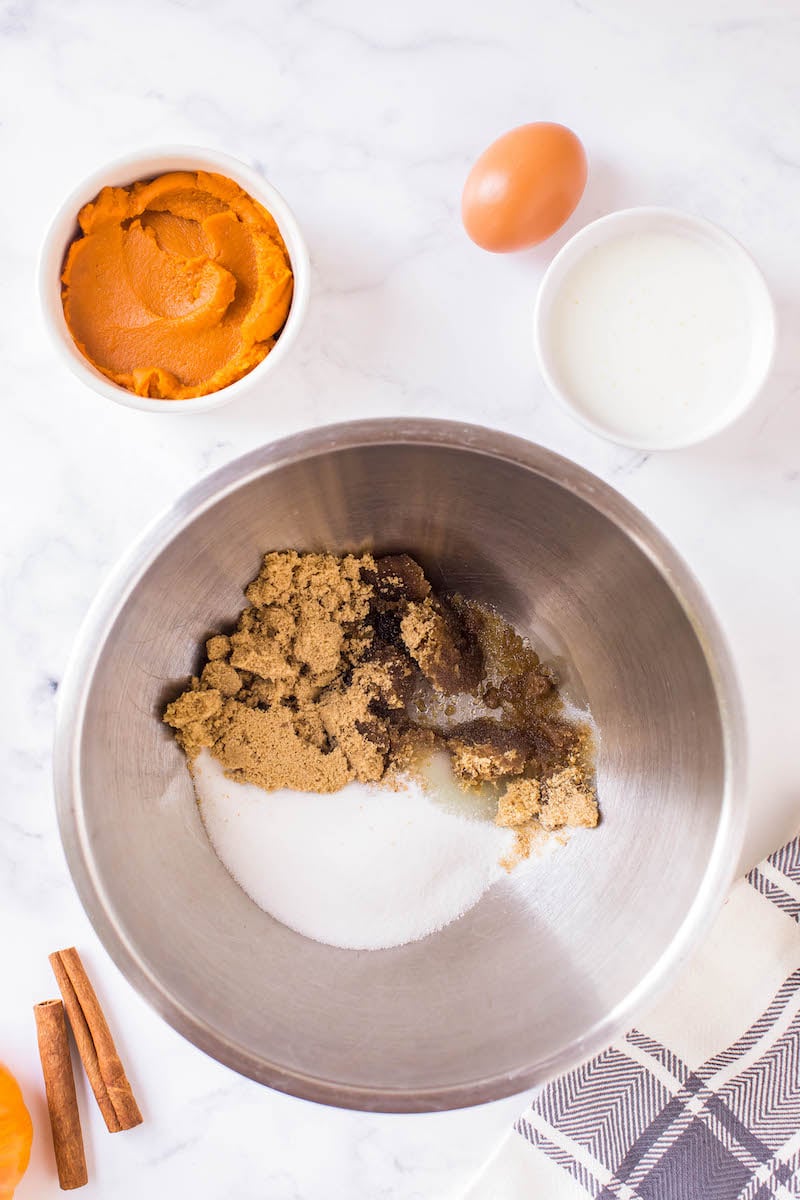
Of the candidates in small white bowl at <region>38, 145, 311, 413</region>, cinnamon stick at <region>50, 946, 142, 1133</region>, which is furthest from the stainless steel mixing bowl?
cinnamon stick at <region>50, 946, 142, 1133</region>

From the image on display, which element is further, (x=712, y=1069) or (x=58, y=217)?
(x=712, y=1069)

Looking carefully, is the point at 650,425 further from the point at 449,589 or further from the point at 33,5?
the point at 33,5

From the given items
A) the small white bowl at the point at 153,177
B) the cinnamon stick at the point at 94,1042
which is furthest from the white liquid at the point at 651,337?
the cinnamon stick at the point at 94,1042

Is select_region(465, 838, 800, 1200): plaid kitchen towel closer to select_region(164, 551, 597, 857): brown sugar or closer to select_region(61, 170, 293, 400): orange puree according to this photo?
select_region(164, 551, 597, 857): brown sugar

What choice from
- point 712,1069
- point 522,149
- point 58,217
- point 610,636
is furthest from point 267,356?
point 712,1069

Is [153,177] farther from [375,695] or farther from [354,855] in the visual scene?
[354,855]

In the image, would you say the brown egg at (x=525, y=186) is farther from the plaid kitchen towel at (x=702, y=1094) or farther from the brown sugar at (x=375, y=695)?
the plaid kitchen towel at (x=702, y=1094)
